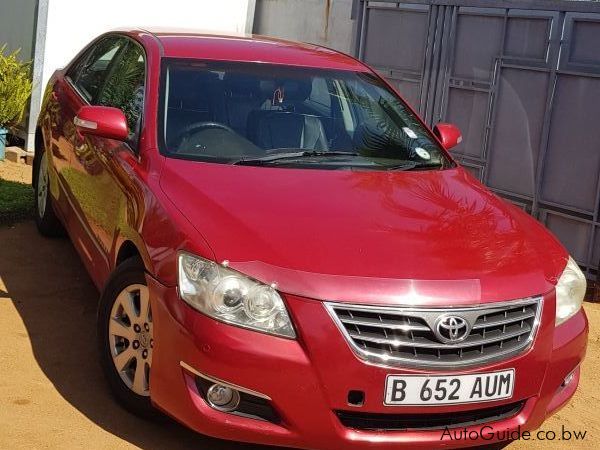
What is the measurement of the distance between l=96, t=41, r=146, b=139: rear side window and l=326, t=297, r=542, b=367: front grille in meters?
1.80

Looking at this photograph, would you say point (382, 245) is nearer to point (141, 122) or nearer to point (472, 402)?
point (472, 402)

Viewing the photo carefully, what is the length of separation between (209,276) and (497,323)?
1.08 meters

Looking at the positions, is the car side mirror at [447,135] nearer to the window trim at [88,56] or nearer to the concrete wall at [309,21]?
the window trim at [88,56]

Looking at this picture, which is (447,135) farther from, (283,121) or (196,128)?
(196,128)

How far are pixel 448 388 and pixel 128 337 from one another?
138 cm

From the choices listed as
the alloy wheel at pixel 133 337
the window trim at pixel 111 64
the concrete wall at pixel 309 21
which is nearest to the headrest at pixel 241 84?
the window trim at pixel 111 64

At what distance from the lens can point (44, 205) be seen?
23.3ft

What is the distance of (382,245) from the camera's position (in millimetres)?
3934

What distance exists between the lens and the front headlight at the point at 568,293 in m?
4.11

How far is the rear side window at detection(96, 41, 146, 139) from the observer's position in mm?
5113

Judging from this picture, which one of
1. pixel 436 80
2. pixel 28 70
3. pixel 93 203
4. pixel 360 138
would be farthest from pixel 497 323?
pixel 28 70

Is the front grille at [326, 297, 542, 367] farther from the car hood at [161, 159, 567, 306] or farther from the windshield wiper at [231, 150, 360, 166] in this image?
the windshield wiper at [231, 150, 360, 166]

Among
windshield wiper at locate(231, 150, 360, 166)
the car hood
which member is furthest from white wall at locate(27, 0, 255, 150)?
the car hood

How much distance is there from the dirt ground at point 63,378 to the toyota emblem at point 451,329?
983mm
